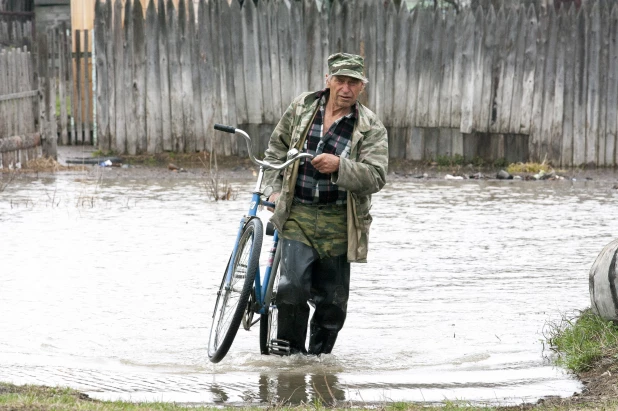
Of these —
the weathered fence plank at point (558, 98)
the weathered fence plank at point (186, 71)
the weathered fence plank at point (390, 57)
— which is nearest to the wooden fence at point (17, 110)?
the weathered fence plank at point (186, 71)

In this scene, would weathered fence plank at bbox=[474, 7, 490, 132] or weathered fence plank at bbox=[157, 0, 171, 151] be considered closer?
weathered fence plank at bbox=[474, 7, 490, 132]

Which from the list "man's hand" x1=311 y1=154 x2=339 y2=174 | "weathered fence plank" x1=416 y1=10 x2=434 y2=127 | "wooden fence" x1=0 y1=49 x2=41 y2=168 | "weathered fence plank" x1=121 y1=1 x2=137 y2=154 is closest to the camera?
"man's hand" x1=311 y1=154 x2=339 y2=174

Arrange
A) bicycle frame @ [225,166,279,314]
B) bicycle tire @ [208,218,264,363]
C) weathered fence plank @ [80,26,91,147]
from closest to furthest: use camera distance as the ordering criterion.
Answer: bicycle tire @ [208,218,264,363] → bicycle frame @ [225,166,279,314] → weathered fence plank @ [80,26,91,147]

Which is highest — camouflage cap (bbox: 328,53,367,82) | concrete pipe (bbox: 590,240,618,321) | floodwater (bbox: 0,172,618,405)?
camouflage cap (bbox: 328,53,367,82)

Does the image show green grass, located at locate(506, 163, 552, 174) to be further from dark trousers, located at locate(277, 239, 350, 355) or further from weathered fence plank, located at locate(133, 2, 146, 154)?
dark trousers, located at locate(277, 239, 350, 355)

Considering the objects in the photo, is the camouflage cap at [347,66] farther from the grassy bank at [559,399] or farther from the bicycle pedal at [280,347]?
the grassy bank at [559,399]

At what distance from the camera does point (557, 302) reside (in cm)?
845

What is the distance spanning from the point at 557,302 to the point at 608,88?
8.73 m

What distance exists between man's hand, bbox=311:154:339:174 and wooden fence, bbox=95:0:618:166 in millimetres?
10507

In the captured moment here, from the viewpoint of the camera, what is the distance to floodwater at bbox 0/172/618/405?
630 centimetres

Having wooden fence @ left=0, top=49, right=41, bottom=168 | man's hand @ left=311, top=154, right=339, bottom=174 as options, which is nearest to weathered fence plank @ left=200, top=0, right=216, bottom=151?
wooden fence @ left=0, top=49, right=41, bottom=168

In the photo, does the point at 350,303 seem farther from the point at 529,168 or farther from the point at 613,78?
the point at 613,78

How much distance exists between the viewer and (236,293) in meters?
6.73

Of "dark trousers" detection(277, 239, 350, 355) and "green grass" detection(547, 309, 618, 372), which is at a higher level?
"dark trousers" detection(277, 239, 350, 355)
